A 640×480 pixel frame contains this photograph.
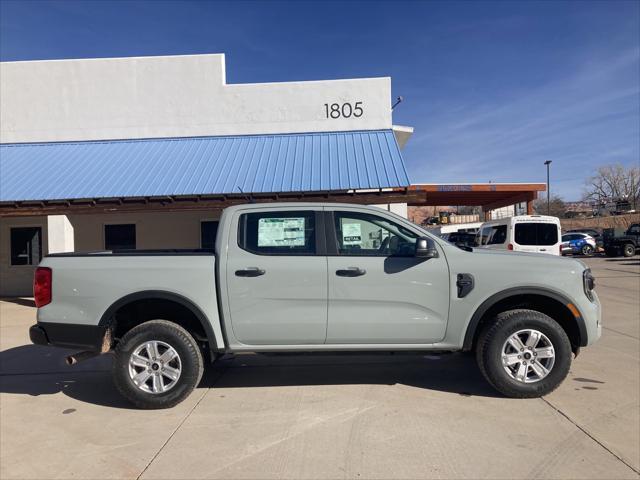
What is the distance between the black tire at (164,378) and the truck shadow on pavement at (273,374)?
0.30 meters

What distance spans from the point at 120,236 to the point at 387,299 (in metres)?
11.2

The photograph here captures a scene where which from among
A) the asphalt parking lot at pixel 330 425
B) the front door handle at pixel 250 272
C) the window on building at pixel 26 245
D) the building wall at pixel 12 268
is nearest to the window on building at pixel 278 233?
the front door handle at pixel 250 272

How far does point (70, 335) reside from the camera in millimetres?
4441

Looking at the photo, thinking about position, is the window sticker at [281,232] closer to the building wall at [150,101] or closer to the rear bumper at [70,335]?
the rear bumper at [70,335]

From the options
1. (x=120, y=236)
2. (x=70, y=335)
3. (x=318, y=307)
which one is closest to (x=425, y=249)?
(x=318, y=307)

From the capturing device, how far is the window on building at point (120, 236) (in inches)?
531

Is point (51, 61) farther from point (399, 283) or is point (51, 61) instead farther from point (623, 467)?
point (623, 467)

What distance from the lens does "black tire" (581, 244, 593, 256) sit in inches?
1139

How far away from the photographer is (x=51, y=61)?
13.2 m

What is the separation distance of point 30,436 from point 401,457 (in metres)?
3.15

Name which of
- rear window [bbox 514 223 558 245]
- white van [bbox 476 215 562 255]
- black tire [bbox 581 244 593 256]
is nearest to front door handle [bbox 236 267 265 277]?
white van [bbox 476 215 562 255]

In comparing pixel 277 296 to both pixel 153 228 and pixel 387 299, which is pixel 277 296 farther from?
pixel 153 228

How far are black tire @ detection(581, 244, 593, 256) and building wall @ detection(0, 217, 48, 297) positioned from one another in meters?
29.3

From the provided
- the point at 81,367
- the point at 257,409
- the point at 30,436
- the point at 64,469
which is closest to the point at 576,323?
the point at 257,409
